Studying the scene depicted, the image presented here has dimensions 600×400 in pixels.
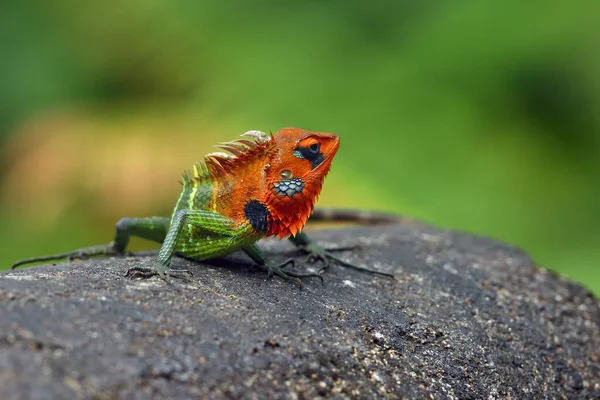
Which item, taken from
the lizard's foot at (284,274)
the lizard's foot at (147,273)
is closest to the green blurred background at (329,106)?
the lizard's foot at (284,274)

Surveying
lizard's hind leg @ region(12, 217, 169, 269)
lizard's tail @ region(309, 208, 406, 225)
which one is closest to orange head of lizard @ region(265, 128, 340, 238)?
lizard's hind leg @ region(12, 217, 169, 269)

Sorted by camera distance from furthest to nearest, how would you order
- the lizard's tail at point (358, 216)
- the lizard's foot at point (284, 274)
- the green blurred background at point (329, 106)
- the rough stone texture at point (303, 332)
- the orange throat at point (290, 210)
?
the green blurred background at point (329, 106) → the lizard's tail at point (358, 216) → the lizard's foot at point (284, 274) → the orange throat at point (290, 210) → the rough stone texture at point (303, 332)

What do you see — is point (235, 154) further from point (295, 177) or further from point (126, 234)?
point (126, 234)

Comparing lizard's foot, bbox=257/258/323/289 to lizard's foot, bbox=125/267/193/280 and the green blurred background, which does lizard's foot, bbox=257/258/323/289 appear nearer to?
lizard's foot, bbox=125/267/193/280

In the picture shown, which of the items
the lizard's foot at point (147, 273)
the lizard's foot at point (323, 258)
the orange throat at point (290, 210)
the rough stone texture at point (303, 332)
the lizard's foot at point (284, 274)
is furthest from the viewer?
the lizard's foot at point (323, 258)

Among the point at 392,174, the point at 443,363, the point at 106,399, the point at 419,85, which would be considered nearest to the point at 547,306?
the point at 443,363

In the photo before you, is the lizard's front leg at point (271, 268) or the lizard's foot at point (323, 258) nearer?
the lizard's front leg at point (271, 268)

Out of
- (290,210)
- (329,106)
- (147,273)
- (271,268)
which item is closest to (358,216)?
(329,106)

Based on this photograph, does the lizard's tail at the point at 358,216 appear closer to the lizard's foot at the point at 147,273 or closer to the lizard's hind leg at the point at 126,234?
the lizard's hind leg at the point at 126,234
